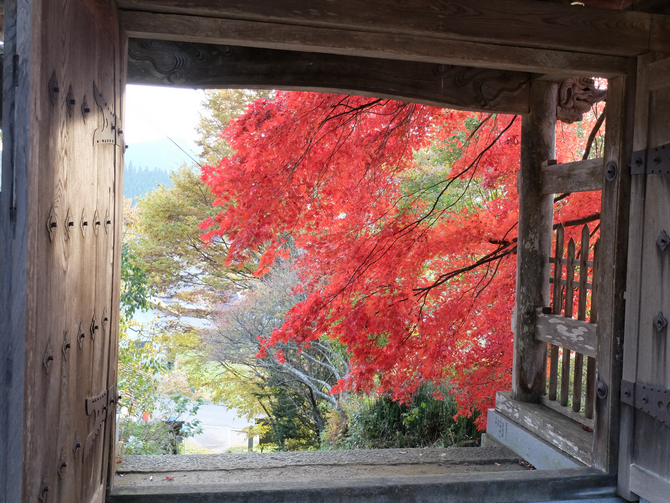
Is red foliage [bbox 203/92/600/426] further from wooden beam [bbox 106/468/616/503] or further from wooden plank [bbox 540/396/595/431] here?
wooden beam [bbox 106/468/616/503]

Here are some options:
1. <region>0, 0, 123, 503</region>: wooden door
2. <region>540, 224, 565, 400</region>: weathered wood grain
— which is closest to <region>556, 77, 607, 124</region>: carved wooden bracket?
<region>540, 224, 565, 400</region>: weathered wood grain

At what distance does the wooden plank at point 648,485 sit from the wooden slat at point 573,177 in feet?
5.07

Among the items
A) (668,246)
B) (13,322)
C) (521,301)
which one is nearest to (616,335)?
(668,246)

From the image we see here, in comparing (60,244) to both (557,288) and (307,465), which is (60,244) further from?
(557,288)

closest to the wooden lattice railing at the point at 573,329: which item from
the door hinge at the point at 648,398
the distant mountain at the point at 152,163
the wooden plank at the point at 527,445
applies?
the wooden plank at the point at 527,445

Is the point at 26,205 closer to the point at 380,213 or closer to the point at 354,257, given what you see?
the point at 354,257

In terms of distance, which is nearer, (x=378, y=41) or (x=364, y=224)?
(x=378, y=41)

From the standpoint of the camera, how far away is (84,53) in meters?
1.71

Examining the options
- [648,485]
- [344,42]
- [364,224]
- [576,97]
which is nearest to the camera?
[344,42]

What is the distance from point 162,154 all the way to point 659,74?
15769 mm

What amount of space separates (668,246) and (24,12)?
2635 mm

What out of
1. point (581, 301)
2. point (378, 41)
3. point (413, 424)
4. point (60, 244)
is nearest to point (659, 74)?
point (378, 41)

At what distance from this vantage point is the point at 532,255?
3881mm

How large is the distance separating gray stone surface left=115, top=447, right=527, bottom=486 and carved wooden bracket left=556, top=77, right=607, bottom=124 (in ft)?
7.94
